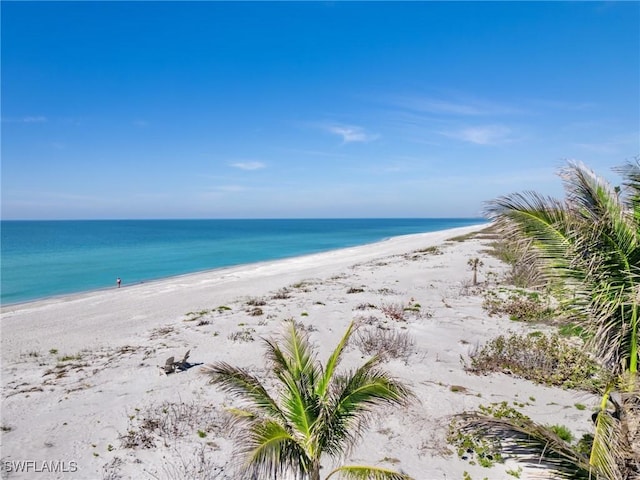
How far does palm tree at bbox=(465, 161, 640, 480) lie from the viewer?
165 inches

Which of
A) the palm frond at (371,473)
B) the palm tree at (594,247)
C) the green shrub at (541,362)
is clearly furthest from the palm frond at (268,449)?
the green shrub at (541,362)

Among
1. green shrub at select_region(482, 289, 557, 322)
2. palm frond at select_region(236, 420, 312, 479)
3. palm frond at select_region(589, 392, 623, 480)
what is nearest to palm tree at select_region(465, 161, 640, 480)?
palm frond at select_region(589, 392, 623, 480)

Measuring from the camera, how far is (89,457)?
7363 mm

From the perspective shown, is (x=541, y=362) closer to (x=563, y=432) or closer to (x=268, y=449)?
(x=563, y=432)

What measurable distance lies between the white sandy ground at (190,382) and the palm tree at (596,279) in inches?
35.2

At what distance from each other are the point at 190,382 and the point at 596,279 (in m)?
9.78

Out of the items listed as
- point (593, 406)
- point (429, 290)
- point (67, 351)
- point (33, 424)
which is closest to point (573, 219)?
Answer: point (593, 406)

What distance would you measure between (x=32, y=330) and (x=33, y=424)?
11.8 meters

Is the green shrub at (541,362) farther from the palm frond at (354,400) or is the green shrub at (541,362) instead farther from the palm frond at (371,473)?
the palm frond at (371,473)

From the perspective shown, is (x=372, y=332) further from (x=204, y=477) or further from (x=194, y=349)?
(x=204, y=477)

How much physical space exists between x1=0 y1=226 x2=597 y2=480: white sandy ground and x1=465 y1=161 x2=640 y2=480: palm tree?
2.94 ft

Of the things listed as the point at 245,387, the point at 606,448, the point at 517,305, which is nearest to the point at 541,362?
the point at 517,305

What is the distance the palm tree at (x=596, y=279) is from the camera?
165 inches

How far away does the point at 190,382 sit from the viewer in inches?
416
